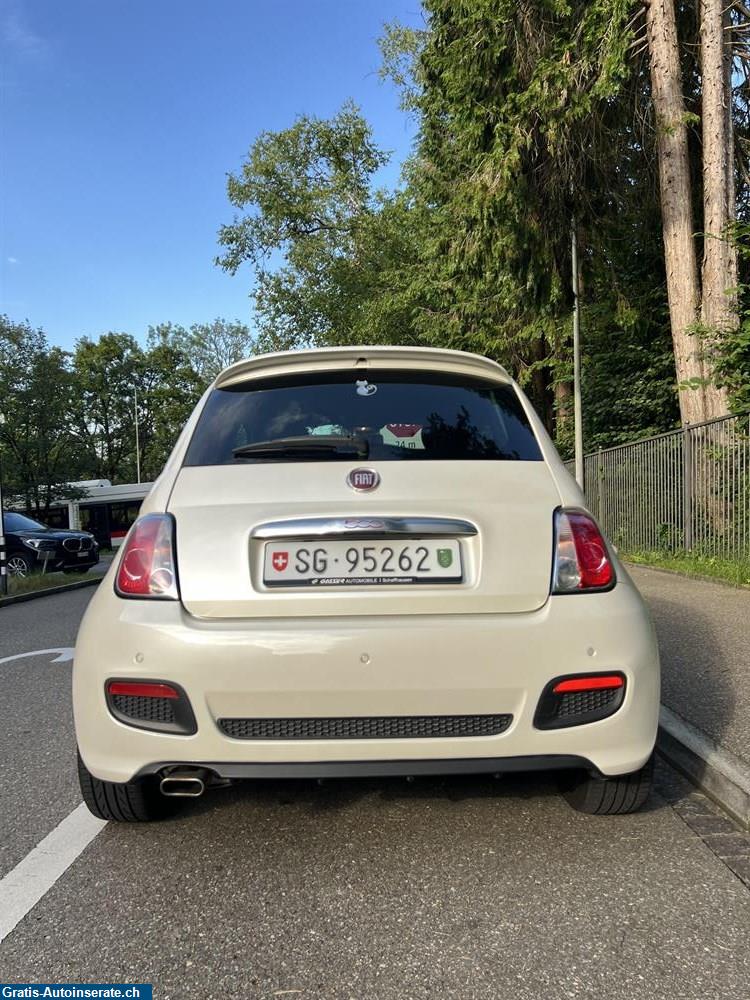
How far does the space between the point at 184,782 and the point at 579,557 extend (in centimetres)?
146

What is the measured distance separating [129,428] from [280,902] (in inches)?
2450

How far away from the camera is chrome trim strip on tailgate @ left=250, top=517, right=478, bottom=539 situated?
2.54 m

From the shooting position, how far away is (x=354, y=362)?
10.4 feet

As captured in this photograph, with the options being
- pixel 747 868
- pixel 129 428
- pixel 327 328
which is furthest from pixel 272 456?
pixel 129 428

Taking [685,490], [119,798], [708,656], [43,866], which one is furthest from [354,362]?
[685,490]

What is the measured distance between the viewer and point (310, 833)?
293 cm

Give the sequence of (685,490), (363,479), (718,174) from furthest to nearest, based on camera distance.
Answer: (718,174) → (685,490) → (363,479)

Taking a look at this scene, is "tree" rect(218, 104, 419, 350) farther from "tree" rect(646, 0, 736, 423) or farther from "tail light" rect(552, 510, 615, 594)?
"tail light" rect(552, 510, 615, 594)

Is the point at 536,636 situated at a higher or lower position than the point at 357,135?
lower

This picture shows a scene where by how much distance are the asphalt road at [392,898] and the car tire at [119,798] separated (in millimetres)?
79

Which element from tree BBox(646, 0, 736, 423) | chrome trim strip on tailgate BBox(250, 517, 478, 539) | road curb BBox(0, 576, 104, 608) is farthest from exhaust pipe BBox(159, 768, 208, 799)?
tree BBox(646, 0, 736, 423)

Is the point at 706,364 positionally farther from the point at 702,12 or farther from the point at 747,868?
the point at 747,868

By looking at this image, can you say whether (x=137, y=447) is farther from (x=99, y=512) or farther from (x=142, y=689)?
(x=142, y=689)

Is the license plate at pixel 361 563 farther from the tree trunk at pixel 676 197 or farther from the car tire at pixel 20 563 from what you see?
the car tire at pixel 20 563
